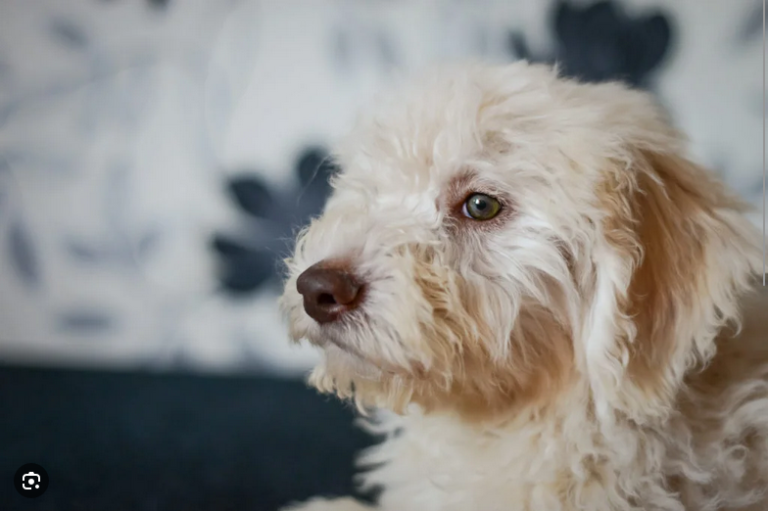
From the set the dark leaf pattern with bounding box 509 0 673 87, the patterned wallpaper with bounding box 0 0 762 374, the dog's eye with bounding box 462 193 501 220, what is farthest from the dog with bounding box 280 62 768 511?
the patterned wallpaper with bounding box 0 0 762 374

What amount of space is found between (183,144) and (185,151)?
0.8 inches

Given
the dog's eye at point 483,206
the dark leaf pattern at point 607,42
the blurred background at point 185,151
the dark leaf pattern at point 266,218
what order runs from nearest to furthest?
the dog's eye at point 483,206
the dark leaf pattern at point 607,42
the blurred background at point 185,151
the dark leaf pattern at point 266,218

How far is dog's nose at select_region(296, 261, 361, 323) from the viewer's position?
880 mm

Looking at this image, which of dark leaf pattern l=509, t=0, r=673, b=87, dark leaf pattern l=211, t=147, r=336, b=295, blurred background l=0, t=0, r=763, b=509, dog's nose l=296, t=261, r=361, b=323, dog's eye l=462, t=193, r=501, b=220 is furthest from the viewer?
dark leaf pattern l=211, t=147, r=336, b=295

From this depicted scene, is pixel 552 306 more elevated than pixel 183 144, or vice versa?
pixel 183 144

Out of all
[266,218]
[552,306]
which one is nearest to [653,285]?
[552,306]

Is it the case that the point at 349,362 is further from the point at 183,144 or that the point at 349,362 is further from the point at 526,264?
the point at 183,144

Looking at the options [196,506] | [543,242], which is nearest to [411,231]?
[543,242]

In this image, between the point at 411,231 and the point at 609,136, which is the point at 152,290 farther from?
the point at 609,136

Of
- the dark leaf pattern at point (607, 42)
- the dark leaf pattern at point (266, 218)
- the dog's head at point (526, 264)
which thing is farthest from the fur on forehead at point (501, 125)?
the dark leaf pattern at point (266, 218)

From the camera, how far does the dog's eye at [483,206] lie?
99 cm

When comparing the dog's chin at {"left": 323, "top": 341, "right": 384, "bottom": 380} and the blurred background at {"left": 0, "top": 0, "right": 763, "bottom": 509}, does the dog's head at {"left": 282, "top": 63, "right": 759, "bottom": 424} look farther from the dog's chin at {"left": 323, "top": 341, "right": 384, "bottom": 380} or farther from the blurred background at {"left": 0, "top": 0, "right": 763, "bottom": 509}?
the blurred background at {"left": 0, "top": 0, "right": 763, "bottom": 509}

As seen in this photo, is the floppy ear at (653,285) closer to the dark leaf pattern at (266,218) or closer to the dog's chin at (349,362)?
the dog's chin at (349,362)

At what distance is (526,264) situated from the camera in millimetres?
943
